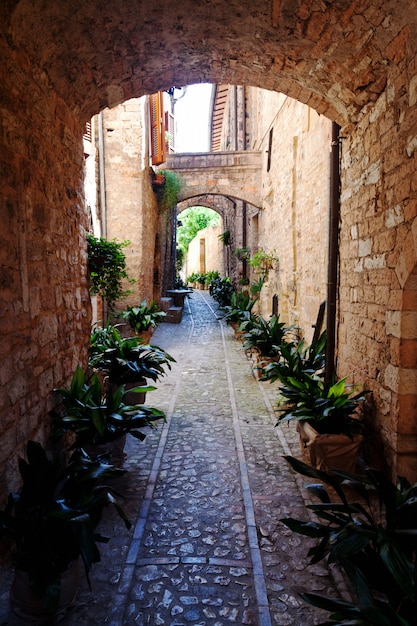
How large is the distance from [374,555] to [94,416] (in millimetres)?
1946

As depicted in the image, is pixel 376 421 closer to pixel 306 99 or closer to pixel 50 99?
pixel 306 99

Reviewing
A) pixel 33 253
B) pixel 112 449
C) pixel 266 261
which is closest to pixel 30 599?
pixel 112 449

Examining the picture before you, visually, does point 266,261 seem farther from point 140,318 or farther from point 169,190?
point 169,190

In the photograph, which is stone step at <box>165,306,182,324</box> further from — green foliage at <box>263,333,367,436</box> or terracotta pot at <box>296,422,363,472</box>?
terracotta pot at <box>296,422,363,472</box>

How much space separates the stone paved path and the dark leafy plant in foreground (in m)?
0.44

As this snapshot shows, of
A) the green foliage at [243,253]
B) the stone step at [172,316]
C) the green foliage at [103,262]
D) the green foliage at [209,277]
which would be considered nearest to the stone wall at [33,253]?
the green foliage at [103,262]

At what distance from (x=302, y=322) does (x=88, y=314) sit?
12.7 feet

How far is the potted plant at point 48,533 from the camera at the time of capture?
183cm

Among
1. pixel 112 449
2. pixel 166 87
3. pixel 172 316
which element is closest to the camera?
pixel 112 449

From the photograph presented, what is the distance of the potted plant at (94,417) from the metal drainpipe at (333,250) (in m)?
2.10

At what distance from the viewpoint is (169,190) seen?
11062 mm

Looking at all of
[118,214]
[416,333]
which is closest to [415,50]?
[416,333]

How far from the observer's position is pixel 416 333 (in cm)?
275

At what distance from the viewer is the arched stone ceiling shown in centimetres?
243
